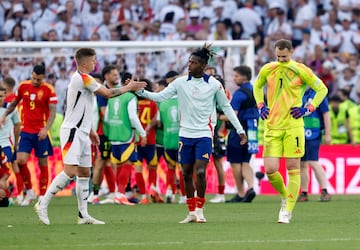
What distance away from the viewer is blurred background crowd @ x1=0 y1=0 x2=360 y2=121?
29.7m

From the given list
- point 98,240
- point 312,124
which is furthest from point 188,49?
point 98,240

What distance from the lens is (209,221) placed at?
15516mm

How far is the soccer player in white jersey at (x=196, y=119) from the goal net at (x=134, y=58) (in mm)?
9253

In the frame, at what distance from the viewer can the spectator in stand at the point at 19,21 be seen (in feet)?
97.9

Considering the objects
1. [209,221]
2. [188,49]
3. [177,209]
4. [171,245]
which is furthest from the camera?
[188,49]

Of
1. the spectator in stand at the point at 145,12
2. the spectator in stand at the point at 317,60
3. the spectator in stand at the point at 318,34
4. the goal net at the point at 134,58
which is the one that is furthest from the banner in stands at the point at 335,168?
the spectator in stand at the point at 145,12

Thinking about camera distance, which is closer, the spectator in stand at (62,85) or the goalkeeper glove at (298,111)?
the goalkeeper glove at (298,111)

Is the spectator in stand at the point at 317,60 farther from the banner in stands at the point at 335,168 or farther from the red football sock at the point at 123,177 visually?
the red football sock at the point at 123,177

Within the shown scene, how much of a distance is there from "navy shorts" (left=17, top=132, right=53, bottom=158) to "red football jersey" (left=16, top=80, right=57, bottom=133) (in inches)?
4.3

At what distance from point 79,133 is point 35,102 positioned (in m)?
5.64

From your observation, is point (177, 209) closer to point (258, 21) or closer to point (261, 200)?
point (261, 200)

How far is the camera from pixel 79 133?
1485 centimetres

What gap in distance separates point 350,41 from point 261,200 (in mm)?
10055

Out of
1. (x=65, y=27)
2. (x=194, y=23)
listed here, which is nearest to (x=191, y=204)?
(x=194, y=23)
